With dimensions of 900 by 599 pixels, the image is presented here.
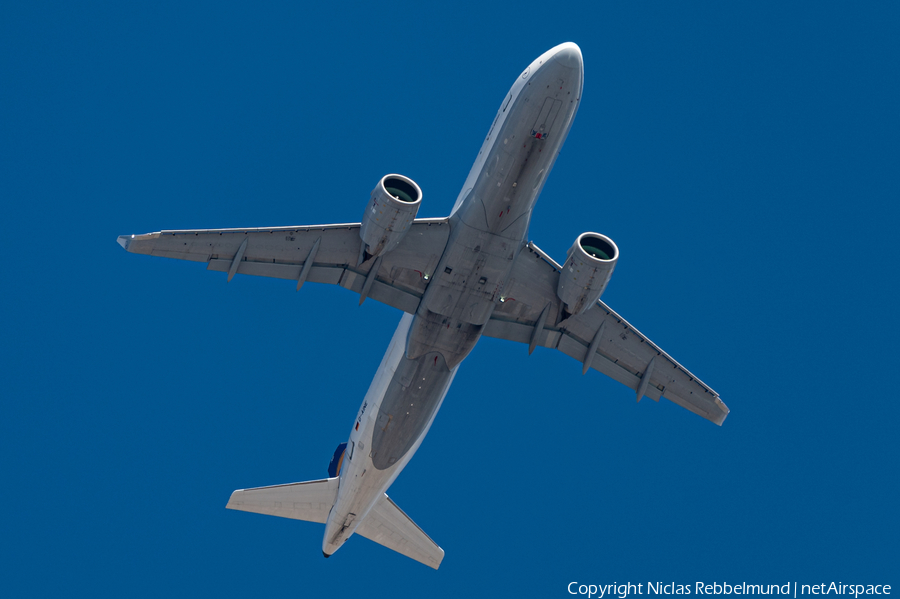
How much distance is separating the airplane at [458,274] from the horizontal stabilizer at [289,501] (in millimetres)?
1158

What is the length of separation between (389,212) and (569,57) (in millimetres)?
7029

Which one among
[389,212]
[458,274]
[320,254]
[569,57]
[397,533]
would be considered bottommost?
[397,533]

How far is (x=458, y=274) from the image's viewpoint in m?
29.6

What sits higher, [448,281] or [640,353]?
[640,353]

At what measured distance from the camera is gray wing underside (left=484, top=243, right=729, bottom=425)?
31.3 m

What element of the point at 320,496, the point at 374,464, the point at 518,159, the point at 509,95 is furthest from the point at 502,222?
the point at 320,496

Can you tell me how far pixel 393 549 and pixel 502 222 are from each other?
16.8m

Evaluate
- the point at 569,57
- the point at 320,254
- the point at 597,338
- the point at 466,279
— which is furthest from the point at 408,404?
the point at 569,57

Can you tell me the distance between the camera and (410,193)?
28.4 meters

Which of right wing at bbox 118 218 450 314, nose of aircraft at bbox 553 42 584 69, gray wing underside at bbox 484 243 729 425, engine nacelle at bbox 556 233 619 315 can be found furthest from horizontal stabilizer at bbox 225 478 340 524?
nose of aircraft at bbox 553 42 584 69

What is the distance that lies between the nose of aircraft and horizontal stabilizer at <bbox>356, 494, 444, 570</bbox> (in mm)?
19795

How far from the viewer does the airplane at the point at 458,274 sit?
27.6m

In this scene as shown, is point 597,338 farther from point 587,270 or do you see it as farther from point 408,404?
point 408,404

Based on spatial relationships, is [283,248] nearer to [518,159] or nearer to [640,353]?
[518,159]
